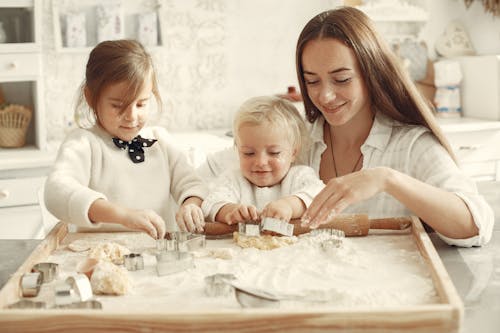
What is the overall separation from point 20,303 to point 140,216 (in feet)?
1.36

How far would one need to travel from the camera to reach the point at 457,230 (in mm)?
1509

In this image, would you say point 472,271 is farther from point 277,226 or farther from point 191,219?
point 191,219

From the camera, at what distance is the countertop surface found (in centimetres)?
114

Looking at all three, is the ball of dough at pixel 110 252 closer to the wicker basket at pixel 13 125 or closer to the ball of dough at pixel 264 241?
the ball of dough at pixel 264 241

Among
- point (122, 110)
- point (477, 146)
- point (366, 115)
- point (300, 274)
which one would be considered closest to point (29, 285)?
point (300, 274)

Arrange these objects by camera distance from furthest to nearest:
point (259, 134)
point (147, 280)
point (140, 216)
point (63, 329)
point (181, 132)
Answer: point (181, 132)
point (259, 134)
point (140, 216)
point (147, 280)
point (63, 329)

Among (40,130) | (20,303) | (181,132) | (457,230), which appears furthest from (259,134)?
(181,132)

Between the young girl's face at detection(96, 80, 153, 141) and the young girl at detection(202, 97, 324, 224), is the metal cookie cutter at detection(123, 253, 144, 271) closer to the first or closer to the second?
the young girl at detection(202, 97, 324, 224)

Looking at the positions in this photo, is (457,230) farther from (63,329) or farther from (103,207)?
(63,329)

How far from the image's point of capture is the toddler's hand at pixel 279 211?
4.94 feet

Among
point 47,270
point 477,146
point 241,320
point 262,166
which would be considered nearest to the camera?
point 241,320

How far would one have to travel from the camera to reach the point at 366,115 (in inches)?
77.3

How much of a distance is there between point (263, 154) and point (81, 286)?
689 millimetres

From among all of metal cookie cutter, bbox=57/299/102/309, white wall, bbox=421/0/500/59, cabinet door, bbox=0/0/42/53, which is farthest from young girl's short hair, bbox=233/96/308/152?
white wall, bbox=421/0/500/59
